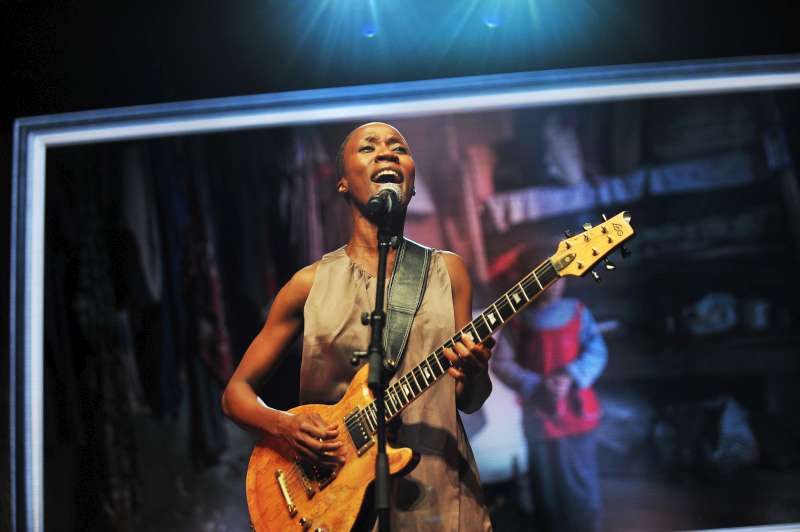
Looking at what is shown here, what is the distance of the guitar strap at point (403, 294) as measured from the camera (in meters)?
A: 2.51

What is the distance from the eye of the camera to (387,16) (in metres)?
4.14

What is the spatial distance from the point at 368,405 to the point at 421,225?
6.84ft

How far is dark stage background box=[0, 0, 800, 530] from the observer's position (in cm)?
412

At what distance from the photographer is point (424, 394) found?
2.49 metres

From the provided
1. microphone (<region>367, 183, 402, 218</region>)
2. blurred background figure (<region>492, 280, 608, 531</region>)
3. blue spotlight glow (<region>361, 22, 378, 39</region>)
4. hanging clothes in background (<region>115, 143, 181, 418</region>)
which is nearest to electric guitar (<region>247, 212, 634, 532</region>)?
microphone (<region>367, 183, 402, 218</region>)

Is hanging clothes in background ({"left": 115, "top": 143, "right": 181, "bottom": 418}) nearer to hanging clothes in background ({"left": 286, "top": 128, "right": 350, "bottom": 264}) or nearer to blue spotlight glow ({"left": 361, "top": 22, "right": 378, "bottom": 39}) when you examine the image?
hanging clothes in background ({"left": 286, "top": 128, "right": 350, "bottom": 264})

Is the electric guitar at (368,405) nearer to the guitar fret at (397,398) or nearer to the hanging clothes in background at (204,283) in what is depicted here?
the guitar fret at (397,398)

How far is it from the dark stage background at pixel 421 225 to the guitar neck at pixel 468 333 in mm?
1726

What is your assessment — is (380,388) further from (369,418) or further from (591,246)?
(591,246)

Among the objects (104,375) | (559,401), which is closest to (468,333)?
(559,401)

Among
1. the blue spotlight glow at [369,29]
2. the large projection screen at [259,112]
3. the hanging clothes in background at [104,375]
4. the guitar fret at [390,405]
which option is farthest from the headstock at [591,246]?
the hanging clothes in background at [104,375]

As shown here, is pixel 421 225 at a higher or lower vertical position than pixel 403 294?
higher

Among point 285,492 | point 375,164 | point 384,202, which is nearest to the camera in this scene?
point 384,202

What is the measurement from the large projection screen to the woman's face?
157 centimetres
